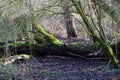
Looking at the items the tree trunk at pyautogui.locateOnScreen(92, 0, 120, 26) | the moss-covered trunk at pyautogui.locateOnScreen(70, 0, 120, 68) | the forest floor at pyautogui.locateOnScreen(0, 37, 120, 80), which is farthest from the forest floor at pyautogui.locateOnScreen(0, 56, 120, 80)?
the tree trunk at pyautogui.locateOnScreen(92, 0, 120, 26)

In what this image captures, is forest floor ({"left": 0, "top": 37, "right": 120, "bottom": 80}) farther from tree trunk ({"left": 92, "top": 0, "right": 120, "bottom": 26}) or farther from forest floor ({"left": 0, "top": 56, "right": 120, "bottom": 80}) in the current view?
tree trunk ({"left": 92, "top": 0, "right": 120, "bottom": 26})

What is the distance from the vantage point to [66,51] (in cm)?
1095

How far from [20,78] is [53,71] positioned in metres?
1.27

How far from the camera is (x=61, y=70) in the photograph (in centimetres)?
931

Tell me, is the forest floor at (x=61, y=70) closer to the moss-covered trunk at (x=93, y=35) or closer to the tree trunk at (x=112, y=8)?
the moss-covered trunk at (x=93, y=35)

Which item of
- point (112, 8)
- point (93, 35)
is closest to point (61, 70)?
point (93, 35)

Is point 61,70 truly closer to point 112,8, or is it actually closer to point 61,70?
point 61,70

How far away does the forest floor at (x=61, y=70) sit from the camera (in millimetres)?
8195

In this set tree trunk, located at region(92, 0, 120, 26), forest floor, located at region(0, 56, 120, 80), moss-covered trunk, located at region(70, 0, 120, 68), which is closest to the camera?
tree trunk, located at region(92, 0, 120, 26)

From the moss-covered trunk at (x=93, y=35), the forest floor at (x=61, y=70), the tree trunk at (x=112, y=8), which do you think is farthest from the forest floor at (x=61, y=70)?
the tree trunk at (x=112, y=8)

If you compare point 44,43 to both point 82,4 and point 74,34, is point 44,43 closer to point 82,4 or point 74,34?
point 82,4

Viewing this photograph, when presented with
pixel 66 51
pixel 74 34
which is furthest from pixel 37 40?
pixel 74 34

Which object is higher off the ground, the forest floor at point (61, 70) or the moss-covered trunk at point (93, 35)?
the moss-covered trunk at point (93, 35)

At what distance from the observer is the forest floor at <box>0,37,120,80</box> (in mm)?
8195
